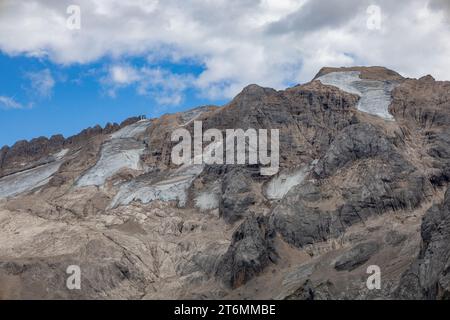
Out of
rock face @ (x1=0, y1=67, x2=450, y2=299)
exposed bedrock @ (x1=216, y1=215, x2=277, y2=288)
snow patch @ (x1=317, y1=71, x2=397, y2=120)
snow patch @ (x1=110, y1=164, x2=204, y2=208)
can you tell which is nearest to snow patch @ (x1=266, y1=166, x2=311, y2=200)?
rock face @ (x1=0, y1=67, x2=450, y2=299)

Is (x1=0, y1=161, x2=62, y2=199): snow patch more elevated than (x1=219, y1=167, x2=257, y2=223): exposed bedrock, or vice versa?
(x1=0, y1=161, x2=62, y2=199): snow patch

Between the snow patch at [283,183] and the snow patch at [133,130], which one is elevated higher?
the snow patch at [133,130]

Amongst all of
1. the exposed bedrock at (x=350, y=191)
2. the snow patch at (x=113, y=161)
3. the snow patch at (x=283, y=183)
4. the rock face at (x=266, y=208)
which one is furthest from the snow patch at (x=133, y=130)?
the exposed bedrock at (x=350, y=191)

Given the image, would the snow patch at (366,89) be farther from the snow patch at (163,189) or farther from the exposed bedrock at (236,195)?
the snow patch at (163,189)

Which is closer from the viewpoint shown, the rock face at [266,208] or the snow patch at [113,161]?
the rock face at [266,208]

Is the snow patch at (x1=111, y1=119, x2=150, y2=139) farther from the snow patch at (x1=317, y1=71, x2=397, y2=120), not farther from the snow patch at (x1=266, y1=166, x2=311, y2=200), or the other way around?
the snow patch at (x1=266, y1=166, x2=311, y2=200)
